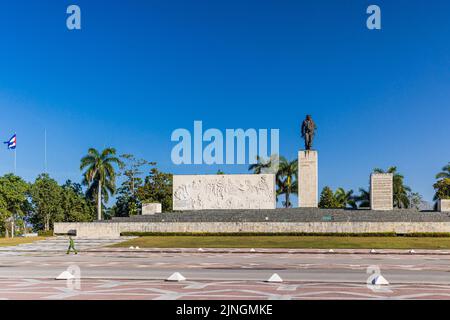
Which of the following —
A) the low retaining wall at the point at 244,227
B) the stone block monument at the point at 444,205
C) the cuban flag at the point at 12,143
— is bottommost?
the low retaining wall at the point at 244,227

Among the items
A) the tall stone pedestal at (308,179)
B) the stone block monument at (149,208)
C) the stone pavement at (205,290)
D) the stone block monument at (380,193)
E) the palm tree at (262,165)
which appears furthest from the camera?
the palm tree at (262,165)

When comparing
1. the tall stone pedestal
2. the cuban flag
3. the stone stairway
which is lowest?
the stone stairway

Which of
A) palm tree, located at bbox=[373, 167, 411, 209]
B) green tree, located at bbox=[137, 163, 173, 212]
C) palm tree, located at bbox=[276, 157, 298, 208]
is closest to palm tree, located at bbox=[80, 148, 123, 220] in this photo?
green tree, located at bbox=[137, 163, 173, 212]

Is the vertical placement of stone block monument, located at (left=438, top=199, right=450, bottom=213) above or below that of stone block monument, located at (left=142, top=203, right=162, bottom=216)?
above

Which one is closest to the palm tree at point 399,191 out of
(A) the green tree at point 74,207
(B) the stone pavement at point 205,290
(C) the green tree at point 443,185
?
(C) the green tree at point 443,185

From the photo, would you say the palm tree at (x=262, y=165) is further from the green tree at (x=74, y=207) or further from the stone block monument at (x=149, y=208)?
the green tree at (x=74, y=207)

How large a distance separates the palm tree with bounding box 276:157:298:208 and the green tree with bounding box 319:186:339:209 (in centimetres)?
623

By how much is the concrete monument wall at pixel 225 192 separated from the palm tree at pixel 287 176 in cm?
1233

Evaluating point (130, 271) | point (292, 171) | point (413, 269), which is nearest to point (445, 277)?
point (413, 269)

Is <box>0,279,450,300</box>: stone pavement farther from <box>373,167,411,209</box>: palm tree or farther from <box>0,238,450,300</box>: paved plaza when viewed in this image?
<box>373,167,411,209</box>: palm tree

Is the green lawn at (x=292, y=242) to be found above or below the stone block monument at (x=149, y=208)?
below

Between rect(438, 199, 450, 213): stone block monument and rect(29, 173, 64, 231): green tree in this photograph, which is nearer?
rect(438, 199, 450, 213): stone block monument

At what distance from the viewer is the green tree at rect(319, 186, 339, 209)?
243 feet

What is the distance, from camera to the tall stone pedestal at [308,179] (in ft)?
183
